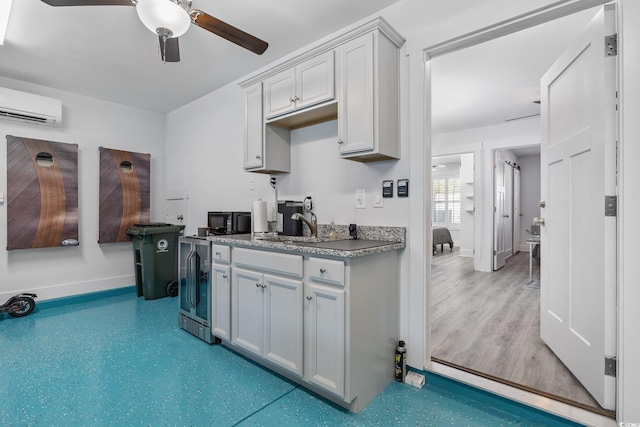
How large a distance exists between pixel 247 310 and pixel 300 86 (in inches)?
66.4

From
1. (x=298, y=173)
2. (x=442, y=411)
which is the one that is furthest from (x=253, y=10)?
(x=442, y=411)

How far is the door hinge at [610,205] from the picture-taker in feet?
5.06

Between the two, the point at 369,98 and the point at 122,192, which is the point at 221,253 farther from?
the point at 122,192

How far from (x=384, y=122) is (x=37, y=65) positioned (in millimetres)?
3589

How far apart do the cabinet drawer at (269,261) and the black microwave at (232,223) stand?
719 mm

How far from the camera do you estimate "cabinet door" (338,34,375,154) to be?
1.98 meters

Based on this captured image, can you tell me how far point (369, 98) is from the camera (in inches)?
77.9

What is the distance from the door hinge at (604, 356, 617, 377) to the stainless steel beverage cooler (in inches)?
101

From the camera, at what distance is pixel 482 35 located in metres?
1.91

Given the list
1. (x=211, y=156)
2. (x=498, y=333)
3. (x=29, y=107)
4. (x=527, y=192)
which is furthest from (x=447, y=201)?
(x=29, y=107)

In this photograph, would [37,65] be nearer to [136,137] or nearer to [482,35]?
[136,137]

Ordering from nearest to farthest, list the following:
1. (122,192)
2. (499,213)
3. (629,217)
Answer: (629,217)
(122,192)
(499,213)

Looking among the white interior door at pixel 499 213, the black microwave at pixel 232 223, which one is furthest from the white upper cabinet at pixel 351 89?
the white interior door at pixel 499 213

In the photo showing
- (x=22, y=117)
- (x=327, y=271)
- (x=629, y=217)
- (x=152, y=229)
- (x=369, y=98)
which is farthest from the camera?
(x=152, y=229)
